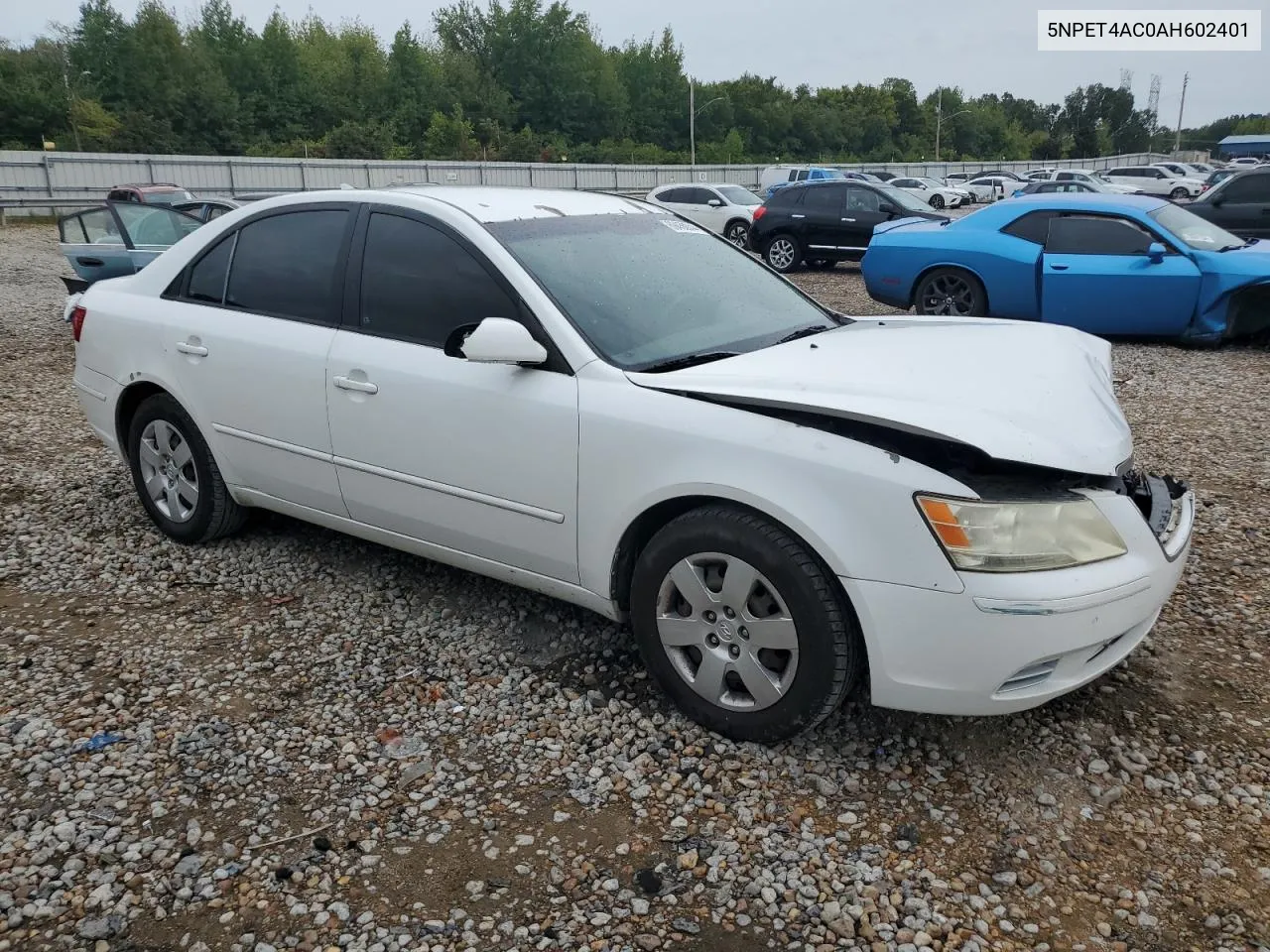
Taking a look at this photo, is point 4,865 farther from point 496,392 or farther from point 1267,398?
point 1267,398

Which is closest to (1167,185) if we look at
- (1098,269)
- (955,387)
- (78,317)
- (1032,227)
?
(1032,227)

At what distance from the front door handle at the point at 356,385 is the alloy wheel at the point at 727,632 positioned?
1.38m

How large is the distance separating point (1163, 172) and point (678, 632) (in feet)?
144

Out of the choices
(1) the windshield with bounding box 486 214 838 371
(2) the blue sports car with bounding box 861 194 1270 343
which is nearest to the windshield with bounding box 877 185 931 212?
(2) the blue sports car with bounding box 861 194 1270 343

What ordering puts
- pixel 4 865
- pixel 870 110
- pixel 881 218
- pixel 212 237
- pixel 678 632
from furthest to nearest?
1. pixel 870 110
2. pixel 881 218
3. pixel 212 237
4. pixel 678 632
5. pixel 4 865

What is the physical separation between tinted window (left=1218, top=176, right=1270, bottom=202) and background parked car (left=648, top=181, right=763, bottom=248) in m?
7.98

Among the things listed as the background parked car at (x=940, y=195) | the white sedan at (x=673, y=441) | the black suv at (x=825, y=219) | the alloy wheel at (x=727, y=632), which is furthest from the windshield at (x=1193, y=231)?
the background parked car at (x=940, y=195)

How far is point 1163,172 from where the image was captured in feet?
128

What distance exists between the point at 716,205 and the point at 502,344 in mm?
18287

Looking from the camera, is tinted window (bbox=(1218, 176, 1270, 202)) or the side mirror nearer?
the side mirror

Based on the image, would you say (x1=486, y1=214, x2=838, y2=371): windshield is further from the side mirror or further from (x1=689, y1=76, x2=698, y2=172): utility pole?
(x1=689, y1=76, x2=698, y2=172): utility pole

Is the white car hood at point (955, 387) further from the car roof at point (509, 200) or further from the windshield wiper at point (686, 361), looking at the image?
the car roof at point (509, 200)

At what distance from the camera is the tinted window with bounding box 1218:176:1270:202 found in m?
13.1

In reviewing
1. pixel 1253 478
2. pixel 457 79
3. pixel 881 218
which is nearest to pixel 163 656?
pixel 1253 478
